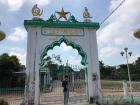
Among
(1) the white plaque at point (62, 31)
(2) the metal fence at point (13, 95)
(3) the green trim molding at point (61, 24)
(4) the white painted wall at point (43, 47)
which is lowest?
(2) the metal fence at point (13, 95)

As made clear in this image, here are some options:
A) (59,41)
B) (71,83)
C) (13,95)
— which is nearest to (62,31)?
(59,41)

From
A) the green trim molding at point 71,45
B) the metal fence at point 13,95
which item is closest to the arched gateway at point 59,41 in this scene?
the green trim molding at point 71,45

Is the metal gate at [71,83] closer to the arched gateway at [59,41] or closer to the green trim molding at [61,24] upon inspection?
the arched gateway at [59,41]

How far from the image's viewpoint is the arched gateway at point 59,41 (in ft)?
47.1

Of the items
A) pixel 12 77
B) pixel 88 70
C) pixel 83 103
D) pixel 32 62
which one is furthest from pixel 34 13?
pixel 12 77

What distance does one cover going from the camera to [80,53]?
15320 millimetres

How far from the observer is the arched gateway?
14.4 m

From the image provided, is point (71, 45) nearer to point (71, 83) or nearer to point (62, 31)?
point (62, 31)

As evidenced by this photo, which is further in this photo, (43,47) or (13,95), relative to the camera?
(13,95)

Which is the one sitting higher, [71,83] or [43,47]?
[43,47]

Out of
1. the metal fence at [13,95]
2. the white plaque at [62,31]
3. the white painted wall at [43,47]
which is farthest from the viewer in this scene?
the white plaque at [62,31]

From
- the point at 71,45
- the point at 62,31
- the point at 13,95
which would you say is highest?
the point at 62,31

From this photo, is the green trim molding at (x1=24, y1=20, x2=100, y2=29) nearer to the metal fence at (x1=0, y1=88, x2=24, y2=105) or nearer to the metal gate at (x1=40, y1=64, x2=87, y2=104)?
the metal gate at (x1=40, y1=64, x2=87, y2=104)

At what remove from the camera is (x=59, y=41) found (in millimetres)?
15062
